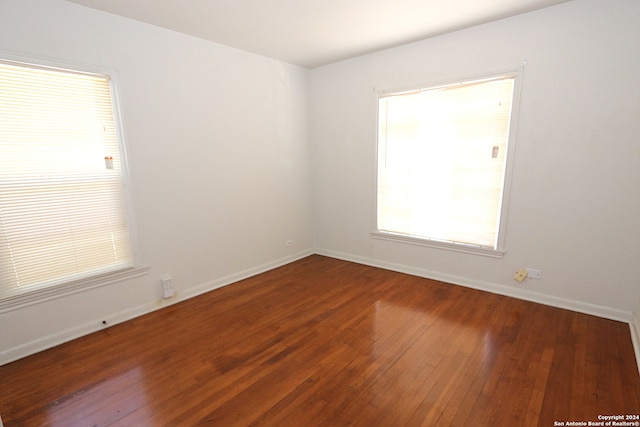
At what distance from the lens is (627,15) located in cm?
235

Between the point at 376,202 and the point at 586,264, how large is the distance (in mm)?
2192

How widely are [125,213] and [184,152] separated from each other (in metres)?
0.81

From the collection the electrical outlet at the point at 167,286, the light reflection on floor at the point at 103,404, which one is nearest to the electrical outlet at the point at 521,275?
the light reflection on floor at the point at 103,404

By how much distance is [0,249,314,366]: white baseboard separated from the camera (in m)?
2.31

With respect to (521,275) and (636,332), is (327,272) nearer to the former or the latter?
(521,275)

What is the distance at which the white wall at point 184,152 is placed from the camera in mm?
2357

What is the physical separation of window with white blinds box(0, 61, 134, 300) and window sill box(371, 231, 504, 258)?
2940mm

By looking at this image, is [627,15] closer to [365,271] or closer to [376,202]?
[376,202]

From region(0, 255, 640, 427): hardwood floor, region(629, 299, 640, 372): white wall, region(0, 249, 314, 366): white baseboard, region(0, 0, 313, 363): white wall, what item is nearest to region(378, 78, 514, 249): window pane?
region(0, 255, 640, 427): hardwood floor

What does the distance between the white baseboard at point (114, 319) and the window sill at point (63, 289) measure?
310 mm

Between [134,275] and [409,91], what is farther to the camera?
[409,91]

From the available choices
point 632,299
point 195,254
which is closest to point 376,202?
point 195,254

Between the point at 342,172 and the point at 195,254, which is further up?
the point at 342,172

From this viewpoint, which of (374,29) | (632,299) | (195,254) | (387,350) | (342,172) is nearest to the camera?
(387,350)
